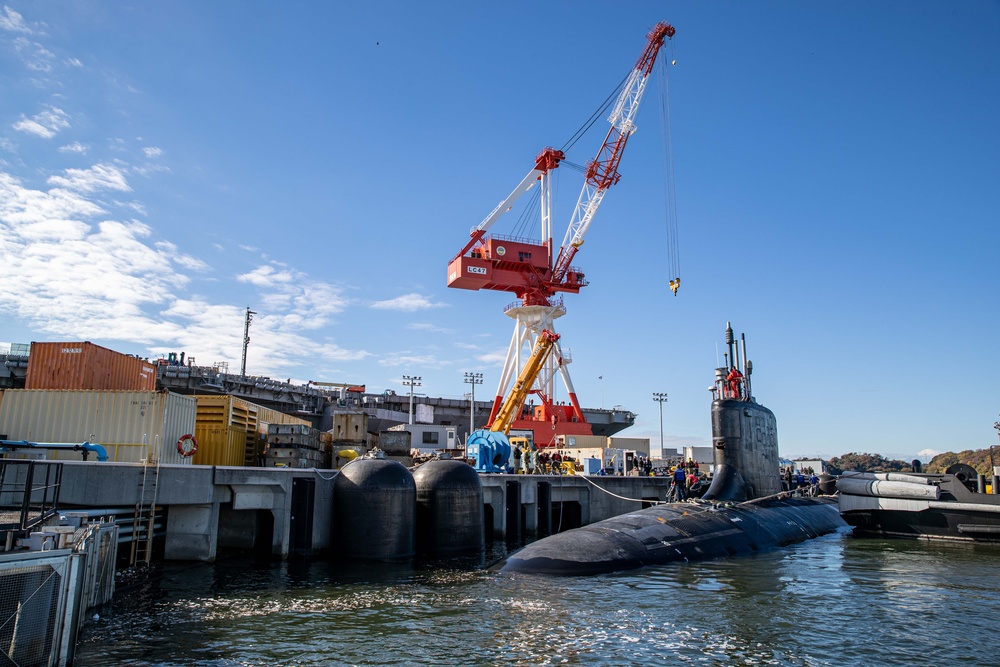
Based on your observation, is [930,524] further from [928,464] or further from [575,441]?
[928,464]

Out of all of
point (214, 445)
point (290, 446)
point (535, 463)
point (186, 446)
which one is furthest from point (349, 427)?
point (535, 463)

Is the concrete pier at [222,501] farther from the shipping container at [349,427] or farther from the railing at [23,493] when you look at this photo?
the shipping container at [349,427]

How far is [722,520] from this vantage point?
2100 cm

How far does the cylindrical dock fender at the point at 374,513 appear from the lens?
18.3 meters

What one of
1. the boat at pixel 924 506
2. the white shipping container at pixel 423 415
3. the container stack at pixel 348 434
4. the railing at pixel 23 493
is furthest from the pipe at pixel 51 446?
the white shipping container at pixel 423 415

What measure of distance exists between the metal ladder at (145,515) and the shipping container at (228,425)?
281 inches

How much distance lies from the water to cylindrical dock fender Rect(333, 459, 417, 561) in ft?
3.76

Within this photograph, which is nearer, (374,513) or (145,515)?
(145,515)

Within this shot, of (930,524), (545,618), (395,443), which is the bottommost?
(545,618)

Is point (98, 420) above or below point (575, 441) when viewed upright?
below

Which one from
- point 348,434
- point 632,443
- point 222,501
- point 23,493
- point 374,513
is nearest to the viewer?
point 23,493

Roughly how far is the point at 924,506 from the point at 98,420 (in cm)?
2819

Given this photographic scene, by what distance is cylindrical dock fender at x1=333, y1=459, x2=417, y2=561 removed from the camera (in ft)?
60.2

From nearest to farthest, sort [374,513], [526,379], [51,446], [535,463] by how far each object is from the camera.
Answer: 1. [51,446]
2. [374,513]
3. [535,463]
4. [526,379]
